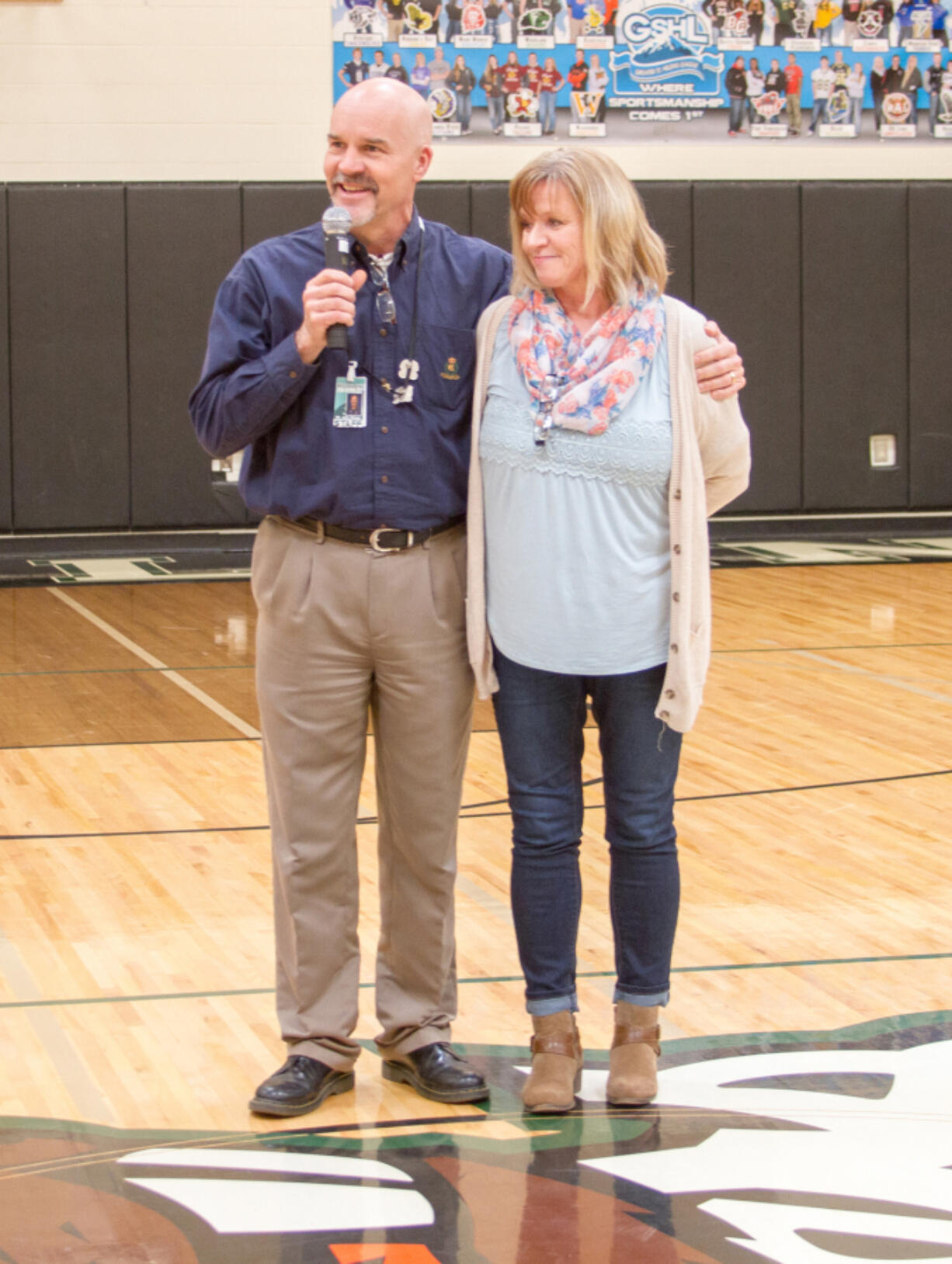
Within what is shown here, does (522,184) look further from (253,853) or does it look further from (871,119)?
(871,119)

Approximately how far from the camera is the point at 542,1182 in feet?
7.64

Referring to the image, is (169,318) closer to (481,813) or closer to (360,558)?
(481,813)

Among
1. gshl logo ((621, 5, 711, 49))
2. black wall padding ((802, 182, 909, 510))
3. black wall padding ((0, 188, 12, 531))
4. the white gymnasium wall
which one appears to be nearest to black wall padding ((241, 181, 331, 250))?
the white gymnasium wall

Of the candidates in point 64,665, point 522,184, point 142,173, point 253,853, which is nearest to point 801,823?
point 253,853

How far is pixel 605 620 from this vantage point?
2523 millimetres

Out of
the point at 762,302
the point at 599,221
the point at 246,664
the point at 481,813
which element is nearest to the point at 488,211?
the point at 762,302

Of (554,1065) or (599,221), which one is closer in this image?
(599,221)

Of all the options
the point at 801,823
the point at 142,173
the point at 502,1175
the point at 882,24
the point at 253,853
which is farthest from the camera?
the point at 882,24

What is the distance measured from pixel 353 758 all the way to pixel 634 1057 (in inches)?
24.7

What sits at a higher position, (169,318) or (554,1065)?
(169,318)

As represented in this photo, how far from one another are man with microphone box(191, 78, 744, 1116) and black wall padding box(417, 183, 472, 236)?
7.78m

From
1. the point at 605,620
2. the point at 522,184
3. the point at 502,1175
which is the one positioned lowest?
the point at 502,1175

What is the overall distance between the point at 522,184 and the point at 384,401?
377mm

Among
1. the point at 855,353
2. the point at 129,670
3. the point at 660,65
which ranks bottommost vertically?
the point at 129,670
